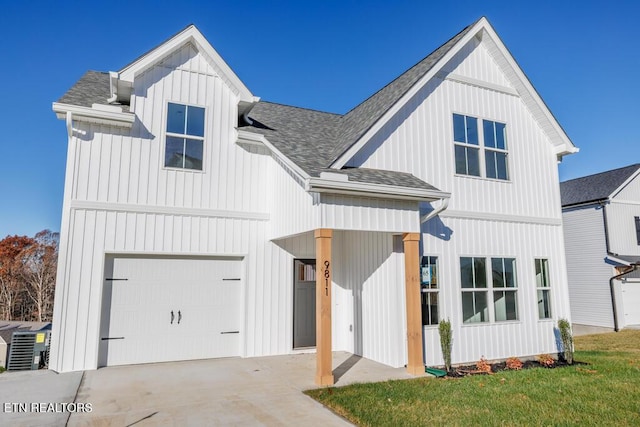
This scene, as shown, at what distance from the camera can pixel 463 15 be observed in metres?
12.2

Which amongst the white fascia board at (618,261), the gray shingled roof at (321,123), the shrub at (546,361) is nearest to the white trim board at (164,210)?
the gray shingled roof at (321,123)

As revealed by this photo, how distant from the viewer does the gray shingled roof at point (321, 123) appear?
8.35 m

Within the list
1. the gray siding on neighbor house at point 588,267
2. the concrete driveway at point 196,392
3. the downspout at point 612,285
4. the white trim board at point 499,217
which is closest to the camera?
the concrete driveway at point 196,392

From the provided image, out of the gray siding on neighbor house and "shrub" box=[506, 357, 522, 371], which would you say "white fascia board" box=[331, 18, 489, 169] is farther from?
the gray siding on neighbor house

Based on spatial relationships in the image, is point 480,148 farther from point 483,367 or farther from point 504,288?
point 483,367

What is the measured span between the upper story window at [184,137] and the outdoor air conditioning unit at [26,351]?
4466 millimetres

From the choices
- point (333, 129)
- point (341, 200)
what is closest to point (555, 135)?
point (333, 129)

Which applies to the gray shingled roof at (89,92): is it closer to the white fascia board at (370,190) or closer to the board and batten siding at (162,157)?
the board and batten siding at (162,157)

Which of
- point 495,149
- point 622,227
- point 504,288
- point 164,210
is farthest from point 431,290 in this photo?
point 622,227

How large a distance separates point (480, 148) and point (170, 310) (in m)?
8.73

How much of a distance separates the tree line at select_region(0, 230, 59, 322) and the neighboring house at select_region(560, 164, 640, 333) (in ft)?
115

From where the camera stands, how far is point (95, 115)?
836cm

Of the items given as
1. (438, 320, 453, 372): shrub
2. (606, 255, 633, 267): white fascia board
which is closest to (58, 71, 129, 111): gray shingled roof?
(438, 320, 453, 372): shrub

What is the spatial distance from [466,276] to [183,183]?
7.13m
